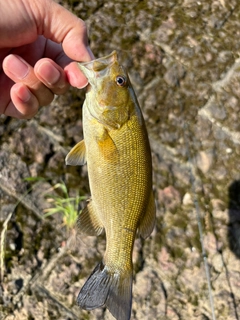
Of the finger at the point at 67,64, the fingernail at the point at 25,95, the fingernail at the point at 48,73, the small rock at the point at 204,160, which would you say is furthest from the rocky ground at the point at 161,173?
the fingernail at the point at 48,73

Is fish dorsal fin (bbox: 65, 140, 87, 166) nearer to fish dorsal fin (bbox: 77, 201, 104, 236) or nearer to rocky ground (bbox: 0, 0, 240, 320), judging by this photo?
fish dorsal fin (bbox: 77, 201, 104, 236)

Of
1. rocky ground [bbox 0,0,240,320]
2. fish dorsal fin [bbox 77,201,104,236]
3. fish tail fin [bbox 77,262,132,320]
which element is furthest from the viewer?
rocky ground [bbox 0,0,240,320]

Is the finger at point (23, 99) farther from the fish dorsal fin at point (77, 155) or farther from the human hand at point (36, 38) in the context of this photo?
the fish dorsal fin at point (77, 155)

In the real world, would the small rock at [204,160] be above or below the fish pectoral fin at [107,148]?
Result: below

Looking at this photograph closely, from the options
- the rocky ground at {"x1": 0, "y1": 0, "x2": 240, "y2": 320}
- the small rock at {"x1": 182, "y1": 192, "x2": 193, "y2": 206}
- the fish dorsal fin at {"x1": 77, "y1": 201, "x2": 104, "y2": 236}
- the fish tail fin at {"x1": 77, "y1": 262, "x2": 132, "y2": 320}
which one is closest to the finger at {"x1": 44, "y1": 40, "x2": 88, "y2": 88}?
the fish dorsal fin at {"x1": 77, "y1": 201, "x2": 104, "y2": 236}

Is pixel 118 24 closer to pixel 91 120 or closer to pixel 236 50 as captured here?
pixel 236 50

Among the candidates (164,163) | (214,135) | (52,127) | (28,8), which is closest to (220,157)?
(214,135)
